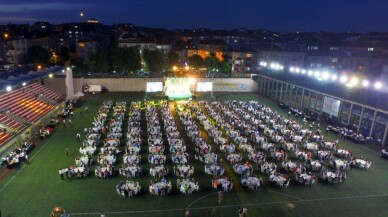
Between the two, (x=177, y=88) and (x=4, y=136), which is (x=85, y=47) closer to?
Result: (x=177, y=88)

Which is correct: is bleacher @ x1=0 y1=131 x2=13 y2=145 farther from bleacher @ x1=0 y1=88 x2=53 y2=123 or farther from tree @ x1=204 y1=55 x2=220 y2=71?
tree @ x1=204 y1=55 x2=220 y2=71

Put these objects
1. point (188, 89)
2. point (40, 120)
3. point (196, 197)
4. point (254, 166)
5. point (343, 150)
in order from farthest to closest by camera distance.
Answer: point (188, 89), point (40, 120), point (343, 150), point (254, 166), point (196, 197)

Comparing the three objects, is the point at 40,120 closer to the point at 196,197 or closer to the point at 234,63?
the point at 196,197

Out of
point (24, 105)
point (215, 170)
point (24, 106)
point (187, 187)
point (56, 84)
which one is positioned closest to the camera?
point (187, 187)

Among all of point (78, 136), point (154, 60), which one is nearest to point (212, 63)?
point (154, 60)

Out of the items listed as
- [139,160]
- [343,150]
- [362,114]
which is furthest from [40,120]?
[362,114]
